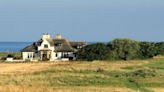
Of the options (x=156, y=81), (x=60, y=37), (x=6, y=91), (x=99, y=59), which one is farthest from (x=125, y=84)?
(x=60, y=37)

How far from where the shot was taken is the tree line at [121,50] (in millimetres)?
94125

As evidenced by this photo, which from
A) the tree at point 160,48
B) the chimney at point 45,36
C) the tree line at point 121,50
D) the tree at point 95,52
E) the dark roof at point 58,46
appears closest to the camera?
the tree at point 95,52

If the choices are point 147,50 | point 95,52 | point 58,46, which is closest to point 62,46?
point 58,46

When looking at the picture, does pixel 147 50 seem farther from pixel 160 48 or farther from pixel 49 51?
pixel 49 51

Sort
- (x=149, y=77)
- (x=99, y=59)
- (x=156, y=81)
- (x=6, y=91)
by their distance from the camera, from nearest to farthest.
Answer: (x=6, y=91) < (x=156, y=81) < (x=149, y=77) < (x=99, y=59)

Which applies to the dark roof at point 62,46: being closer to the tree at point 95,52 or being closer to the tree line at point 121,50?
the tree line at point 121,50

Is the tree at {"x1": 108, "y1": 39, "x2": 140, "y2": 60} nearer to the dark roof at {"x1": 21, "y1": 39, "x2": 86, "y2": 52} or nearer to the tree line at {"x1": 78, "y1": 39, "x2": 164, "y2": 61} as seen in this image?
the tree line at {"x1": 78, "y1": 39, "x2": 164, "y2": 61}

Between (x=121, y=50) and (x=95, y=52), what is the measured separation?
503 centimetres

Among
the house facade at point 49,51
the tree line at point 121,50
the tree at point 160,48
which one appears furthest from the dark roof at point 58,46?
the tree at point 160,48

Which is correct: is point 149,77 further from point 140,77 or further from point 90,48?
point 90,48

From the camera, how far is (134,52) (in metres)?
97.8

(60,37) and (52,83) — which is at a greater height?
(60,37)

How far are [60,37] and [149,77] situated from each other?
2500 inches

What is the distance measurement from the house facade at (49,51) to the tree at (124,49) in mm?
7160
